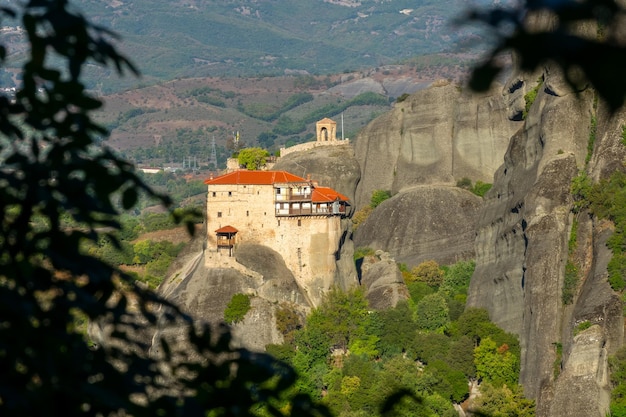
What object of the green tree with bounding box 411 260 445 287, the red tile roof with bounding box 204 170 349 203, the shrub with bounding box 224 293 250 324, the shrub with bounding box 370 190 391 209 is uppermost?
the red tile roof with bounding box 204 170 349 203

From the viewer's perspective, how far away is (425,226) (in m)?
88.6

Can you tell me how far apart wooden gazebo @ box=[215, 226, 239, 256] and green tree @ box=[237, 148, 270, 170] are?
21.1m

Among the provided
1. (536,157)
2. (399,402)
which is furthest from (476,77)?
(536,157)

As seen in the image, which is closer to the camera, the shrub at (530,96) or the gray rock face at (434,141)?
the shrub at (530,96)

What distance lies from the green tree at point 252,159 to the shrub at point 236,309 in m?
25.4

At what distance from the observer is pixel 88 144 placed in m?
9.27

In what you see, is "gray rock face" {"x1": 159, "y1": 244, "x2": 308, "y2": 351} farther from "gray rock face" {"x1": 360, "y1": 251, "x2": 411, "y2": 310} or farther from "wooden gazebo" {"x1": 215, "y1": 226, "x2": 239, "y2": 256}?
"gray rock face" {"x1": 360, "y1": 251, "x2": 411, "y2": 310}

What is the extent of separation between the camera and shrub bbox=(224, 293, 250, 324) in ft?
221

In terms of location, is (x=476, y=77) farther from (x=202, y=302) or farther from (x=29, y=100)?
(x=202, y=302)

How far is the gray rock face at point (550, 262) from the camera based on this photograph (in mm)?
55875

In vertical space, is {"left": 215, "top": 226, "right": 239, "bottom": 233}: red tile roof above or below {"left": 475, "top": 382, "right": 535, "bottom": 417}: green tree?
above

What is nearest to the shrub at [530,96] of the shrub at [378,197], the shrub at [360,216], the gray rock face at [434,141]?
the gray rock face at [434,141]

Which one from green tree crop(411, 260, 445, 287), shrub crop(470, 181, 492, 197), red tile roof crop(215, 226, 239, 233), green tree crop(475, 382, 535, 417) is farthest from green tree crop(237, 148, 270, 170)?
green tree crop(475, 382, 535, 417)

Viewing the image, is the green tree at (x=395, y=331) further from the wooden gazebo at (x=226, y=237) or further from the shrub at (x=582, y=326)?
the shrub at (x=582, y=326)
